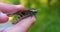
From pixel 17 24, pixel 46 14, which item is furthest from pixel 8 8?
pixel 46 14

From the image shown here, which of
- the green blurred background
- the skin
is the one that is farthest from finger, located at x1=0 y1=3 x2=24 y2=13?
the green blurred background

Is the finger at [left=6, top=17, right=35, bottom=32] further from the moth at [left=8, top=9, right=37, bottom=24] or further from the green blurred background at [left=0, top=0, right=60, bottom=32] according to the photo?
the green blurred background at [left=0, top=0, right=60, bottom=32]

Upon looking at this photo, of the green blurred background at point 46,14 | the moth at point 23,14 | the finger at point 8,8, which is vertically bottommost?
the green blurred background at point 46,14

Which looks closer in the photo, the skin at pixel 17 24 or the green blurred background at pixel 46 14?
the skin at pixel 17 24

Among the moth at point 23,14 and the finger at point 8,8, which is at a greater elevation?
the finger at point 8,8

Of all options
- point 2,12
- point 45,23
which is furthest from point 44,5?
point 2,12

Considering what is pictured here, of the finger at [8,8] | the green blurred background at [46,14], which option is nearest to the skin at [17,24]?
the finger at [8,8]

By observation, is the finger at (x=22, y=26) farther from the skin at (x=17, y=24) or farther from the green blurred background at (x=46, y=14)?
the green blurred background at (x=46, y=14)

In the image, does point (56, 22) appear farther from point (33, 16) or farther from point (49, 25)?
point (33, 16)
